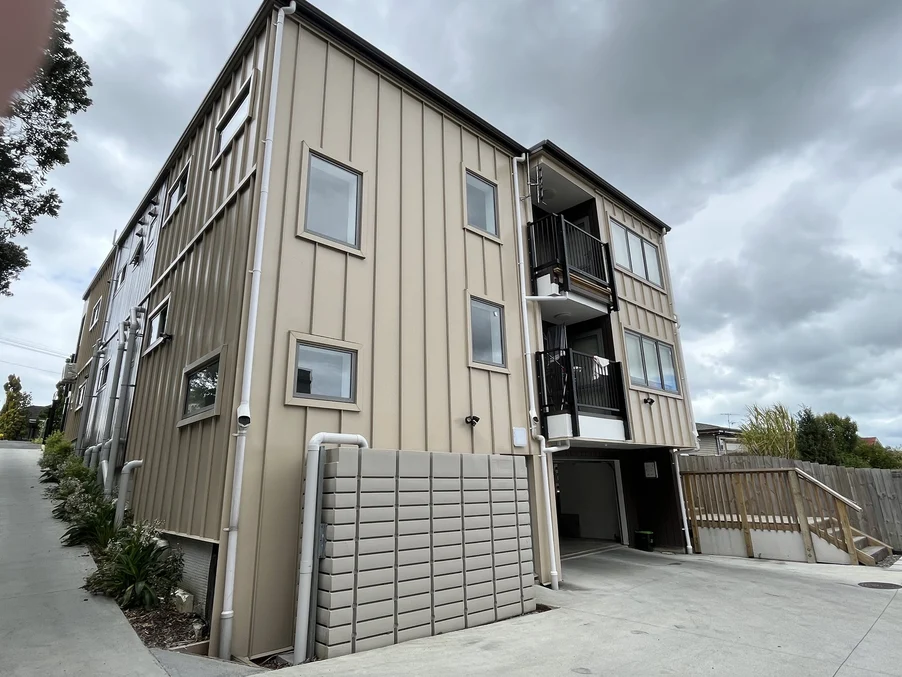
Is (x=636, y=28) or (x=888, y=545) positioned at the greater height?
(x=636, y=28)

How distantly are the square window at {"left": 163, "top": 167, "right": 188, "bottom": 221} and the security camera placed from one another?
19.3 feet

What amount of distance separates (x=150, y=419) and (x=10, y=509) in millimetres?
3627

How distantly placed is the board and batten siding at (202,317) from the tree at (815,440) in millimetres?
17393

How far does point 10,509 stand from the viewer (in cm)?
890

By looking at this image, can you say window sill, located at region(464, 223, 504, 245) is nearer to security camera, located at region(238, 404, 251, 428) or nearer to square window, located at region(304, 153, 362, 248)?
square window, located at region(304, 153, 362, 248)

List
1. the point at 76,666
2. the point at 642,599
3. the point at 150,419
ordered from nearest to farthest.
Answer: the point at 76,666 < the point at 642,599 < the point at 150,419

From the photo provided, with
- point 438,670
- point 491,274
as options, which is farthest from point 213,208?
point 438,670

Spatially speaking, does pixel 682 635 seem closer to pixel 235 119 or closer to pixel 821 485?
pixel 821 485

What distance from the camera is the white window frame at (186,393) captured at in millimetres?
5461

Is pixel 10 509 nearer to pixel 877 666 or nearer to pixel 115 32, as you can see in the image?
pixel 115 32

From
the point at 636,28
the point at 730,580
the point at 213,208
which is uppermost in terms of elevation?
the point at 636,28

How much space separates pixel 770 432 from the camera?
53.1ft

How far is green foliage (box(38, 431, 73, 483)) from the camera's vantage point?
12.3 metres

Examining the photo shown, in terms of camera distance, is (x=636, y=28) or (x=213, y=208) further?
(x=636, y=28)
